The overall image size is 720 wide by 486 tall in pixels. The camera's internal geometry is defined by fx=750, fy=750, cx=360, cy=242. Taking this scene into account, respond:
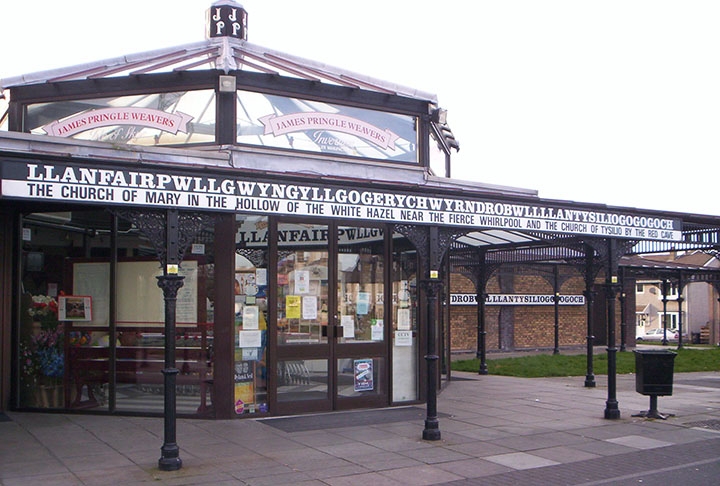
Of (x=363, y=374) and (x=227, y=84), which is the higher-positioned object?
(x=227, y=84)

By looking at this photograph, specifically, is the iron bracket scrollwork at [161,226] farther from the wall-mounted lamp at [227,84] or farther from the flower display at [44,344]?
the flower display at [44,344]

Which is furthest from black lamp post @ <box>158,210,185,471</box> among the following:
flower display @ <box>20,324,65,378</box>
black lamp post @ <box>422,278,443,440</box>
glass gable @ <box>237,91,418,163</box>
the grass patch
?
the grass patch

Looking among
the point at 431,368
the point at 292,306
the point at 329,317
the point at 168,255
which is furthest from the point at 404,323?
the point at 168,255

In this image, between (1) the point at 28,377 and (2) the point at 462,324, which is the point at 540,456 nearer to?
(1) the point at 28,377

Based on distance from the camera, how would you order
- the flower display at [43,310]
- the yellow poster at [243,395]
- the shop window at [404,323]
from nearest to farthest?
the yellow poster at [243,395] < the flower display at [43,310] < the shop window at [404,323]

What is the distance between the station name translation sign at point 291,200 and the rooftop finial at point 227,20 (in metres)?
5.54

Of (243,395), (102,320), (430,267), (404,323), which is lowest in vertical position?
(243,395)

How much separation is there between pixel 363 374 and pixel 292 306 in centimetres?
169

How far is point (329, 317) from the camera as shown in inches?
462

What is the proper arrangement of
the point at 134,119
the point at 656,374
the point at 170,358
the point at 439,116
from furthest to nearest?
the point at 439,116
the point at 656,374
the point at 134,119
the point at 170,358

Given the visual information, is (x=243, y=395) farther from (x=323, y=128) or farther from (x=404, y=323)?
(x=323, y=128)

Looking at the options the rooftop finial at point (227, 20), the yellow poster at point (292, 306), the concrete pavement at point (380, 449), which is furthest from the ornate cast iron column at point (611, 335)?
the rooftop finial at point (227, 20)

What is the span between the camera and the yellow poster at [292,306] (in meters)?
11.4

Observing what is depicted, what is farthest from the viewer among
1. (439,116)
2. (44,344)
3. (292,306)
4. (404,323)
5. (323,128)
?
(439,116)
